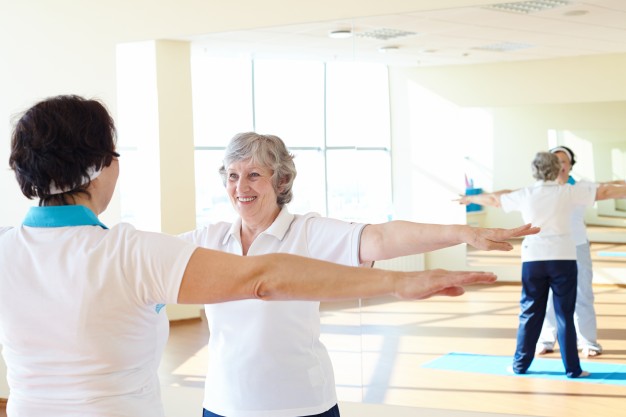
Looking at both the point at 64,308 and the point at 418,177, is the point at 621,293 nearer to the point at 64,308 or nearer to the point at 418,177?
the point at 418,177

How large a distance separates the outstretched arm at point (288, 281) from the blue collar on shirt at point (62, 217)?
0.83 feet

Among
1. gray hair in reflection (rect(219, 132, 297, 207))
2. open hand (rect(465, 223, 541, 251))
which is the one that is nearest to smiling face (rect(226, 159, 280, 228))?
gray hair in reflection (rect(219, 132, 297, 207))

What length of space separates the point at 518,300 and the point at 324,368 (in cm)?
232

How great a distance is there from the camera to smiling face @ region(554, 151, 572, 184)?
160 inches

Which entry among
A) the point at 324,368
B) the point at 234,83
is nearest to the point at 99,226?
the point at 324,368

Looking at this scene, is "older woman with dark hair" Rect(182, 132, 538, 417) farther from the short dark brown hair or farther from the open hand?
the short dark brown hair

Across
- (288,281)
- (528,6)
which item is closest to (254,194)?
(288,281)

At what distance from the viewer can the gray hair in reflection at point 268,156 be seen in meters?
2.44

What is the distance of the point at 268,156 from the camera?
2.44 meters

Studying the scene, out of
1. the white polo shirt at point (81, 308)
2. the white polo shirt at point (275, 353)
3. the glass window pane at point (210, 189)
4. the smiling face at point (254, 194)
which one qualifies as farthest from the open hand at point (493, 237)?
the glass window pane at point (210, 189)

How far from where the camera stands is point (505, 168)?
13.7 ft

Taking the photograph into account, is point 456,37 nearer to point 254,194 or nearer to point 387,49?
point 387,49

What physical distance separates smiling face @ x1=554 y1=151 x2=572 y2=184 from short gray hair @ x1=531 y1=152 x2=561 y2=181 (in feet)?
0.07

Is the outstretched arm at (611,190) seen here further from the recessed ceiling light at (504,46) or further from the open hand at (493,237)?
the open hand at (493,237)
